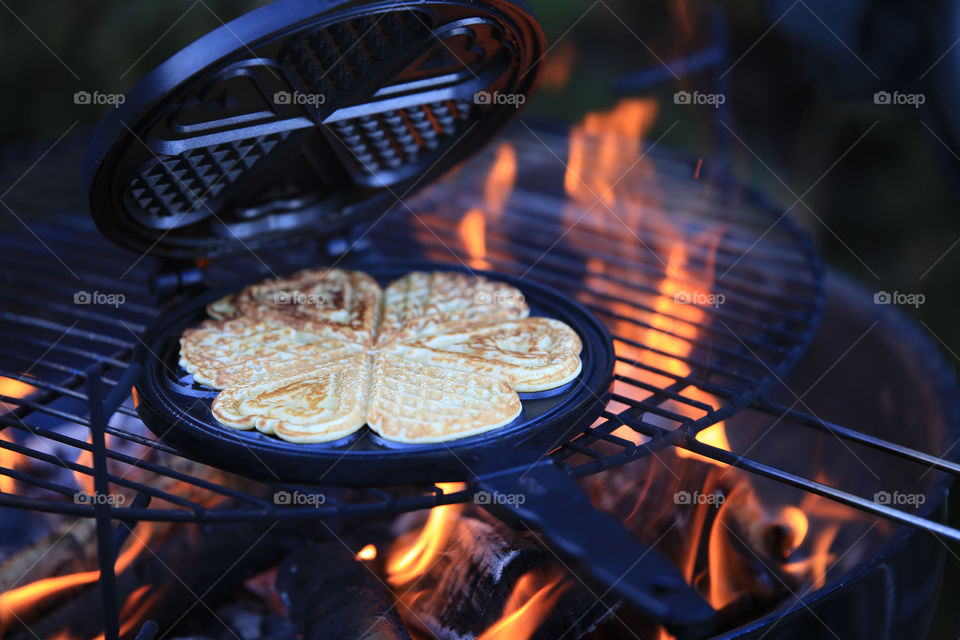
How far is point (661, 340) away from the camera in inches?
89.1

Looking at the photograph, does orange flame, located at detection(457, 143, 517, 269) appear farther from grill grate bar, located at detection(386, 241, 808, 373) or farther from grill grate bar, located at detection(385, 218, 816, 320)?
grill grate bar, located at detection(386, 241, 808, 373)

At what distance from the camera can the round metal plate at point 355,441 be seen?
4.79ft

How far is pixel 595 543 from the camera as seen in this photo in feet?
3.98

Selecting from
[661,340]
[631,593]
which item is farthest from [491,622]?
[661,340]

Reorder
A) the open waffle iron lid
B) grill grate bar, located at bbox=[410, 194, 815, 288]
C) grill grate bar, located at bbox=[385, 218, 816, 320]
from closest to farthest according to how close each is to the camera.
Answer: the open waffle iron lid < grill grate bar, located at bbox=[385, 218, 816, 320] < grill grate bar, located at bbox=[410, 194, 815, 288]

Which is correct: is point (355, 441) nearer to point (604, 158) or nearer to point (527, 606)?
point (527, 606)

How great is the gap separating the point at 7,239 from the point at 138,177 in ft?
4.43

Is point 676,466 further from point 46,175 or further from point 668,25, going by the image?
point 668,25

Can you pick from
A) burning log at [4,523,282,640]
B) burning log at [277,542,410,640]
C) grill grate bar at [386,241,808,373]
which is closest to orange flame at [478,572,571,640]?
burning log at [277,542,410,640]

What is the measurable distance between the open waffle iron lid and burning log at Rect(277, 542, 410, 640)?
81 cm

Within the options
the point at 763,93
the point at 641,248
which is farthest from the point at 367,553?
the point at 763,93

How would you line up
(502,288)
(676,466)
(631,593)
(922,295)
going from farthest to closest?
(922,295), (502,288), (676,466), (631,593)

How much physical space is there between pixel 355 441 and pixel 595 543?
1.77 feet

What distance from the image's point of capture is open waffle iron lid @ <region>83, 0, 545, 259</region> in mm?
1562
